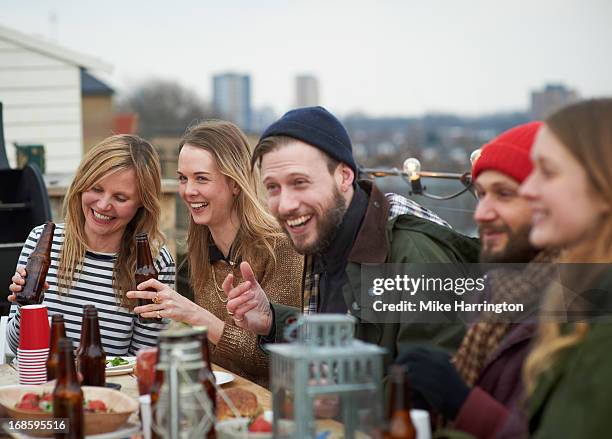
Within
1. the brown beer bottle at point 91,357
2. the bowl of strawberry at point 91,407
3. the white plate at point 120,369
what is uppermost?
the brown beer bottle at point 91,357

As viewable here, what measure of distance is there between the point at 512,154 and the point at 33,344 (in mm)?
1925

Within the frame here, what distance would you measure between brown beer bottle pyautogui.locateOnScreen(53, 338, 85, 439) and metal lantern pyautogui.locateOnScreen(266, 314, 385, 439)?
603mm

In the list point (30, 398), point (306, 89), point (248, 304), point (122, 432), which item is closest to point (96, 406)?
point (122, 432)

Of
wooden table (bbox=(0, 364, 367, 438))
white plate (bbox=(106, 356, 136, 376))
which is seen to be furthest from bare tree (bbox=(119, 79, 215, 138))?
white plate (bbox=(106, 356, 136, 376))

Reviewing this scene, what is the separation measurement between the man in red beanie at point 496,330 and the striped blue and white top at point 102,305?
2.12 m

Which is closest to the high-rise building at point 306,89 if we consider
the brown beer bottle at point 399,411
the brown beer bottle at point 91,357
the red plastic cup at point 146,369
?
the brown beer bottle at point 91,357

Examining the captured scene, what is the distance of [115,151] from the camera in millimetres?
4195

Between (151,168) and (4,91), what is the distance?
672 centimetres

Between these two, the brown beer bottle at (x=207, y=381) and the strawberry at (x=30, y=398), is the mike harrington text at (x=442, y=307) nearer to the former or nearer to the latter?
the brown beer bottle at (x=207, y=381)

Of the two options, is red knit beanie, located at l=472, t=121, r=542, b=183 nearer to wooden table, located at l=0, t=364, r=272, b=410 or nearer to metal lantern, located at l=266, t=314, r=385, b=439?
metal lantern, located at l=266, t=314, r=385, b=439

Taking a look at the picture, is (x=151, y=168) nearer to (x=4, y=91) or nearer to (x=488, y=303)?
(x=488, y=303)

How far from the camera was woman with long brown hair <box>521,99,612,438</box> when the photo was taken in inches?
68.2

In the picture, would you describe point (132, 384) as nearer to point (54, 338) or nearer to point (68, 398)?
point (54, 338)

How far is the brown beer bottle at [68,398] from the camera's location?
7.43 ft
